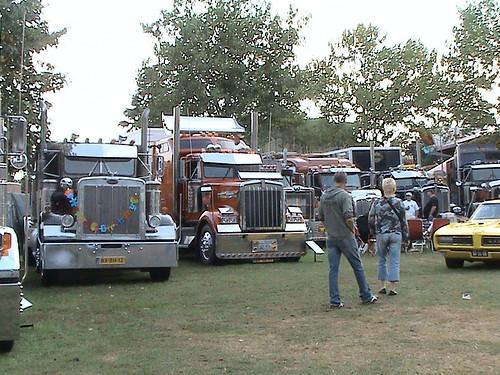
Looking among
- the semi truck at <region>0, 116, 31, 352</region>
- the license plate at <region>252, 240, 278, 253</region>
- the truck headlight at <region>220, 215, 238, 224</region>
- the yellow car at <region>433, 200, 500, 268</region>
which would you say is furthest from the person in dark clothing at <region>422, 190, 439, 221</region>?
the semi truck at <region>0, 116, 31, 352</region>

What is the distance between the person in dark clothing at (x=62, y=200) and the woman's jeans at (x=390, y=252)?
5.52 meters

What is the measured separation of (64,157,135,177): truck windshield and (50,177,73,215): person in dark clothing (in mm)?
358

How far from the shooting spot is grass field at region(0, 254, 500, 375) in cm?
676

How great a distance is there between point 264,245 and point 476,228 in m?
4.40

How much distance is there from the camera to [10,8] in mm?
16906

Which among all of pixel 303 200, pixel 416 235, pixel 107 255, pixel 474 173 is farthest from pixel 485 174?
pixel 107 255

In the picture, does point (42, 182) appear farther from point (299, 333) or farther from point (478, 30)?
point (478, 30)

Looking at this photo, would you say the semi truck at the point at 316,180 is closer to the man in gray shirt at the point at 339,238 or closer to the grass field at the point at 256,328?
the grass field at the point at 256,328

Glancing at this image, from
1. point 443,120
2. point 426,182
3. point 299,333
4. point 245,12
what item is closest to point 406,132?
point 443,120

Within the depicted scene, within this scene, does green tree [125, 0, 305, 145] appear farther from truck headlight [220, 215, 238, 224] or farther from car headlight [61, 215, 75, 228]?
car headlight [61, 215, 75, 228]

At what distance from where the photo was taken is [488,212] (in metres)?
15.4

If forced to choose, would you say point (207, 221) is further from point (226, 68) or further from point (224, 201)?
point (226, 68)

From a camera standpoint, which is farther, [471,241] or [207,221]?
[207,221]

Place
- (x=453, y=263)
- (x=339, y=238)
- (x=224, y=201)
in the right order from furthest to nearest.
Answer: (x=224, y=201) < (x=453, y=263) < (x=339, y=238)
